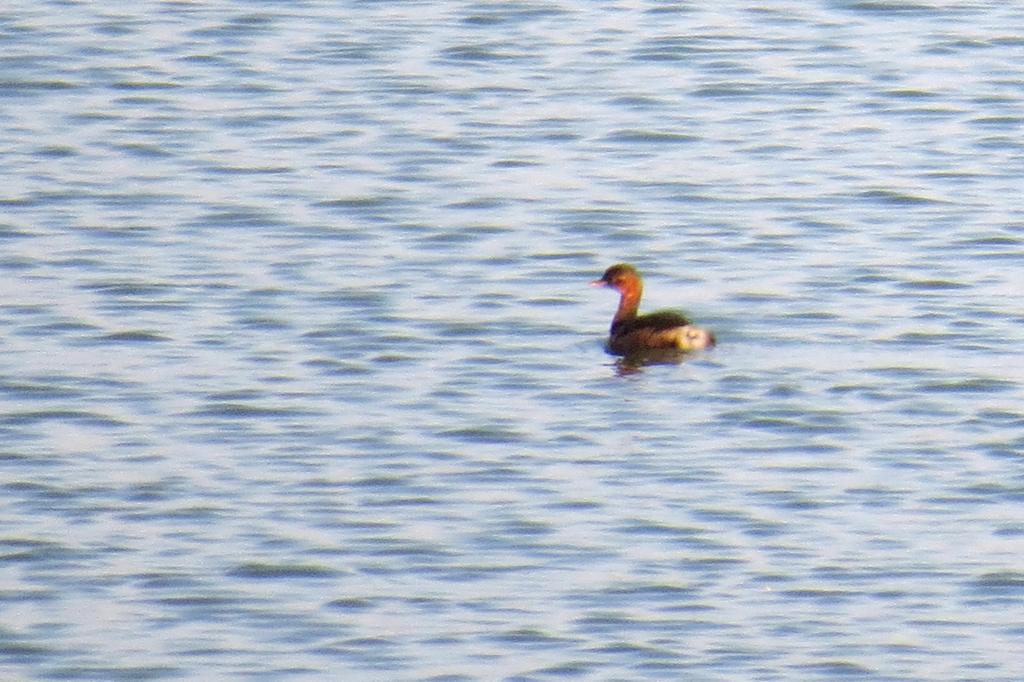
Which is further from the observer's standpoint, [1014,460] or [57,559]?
[1014,460]

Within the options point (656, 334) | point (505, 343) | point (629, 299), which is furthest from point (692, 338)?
point (505, 343)

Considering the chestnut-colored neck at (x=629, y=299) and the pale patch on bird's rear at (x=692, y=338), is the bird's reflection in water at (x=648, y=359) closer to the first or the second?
the pale patch on bird's rear at (x=692, y=338)

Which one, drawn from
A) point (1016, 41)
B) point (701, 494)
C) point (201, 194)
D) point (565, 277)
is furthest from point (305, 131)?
point (701, 494)

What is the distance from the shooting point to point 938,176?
54.6ft

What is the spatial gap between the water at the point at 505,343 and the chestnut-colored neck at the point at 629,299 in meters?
0.27

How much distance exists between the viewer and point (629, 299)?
13.6 meters

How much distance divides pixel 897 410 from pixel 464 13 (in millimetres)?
10006

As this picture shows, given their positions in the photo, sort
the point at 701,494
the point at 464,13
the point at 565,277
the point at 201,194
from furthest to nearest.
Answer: the point at 464,13 < the point at 201,194 < the point at 565,277 < the point at 701,494

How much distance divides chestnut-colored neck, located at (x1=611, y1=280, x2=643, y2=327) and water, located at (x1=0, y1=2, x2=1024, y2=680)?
266 millimetres

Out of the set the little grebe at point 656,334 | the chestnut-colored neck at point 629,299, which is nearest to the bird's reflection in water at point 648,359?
the little grebe at point 656,334

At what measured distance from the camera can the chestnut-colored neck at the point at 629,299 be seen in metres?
13.5

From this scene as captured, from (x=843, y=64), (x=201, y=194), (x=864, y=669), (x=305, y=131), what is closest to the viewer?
(x=864, y=669)

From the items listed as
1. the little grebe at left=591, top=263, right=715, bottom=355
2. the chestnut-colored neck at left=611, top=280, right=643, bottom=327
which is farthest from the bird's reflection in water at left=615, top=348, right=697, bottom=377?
the chestnut-colored neck at left=611, top=280, right=643, bottom=327

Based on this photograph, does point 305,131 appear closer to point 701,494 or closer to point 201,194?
point 201,194
